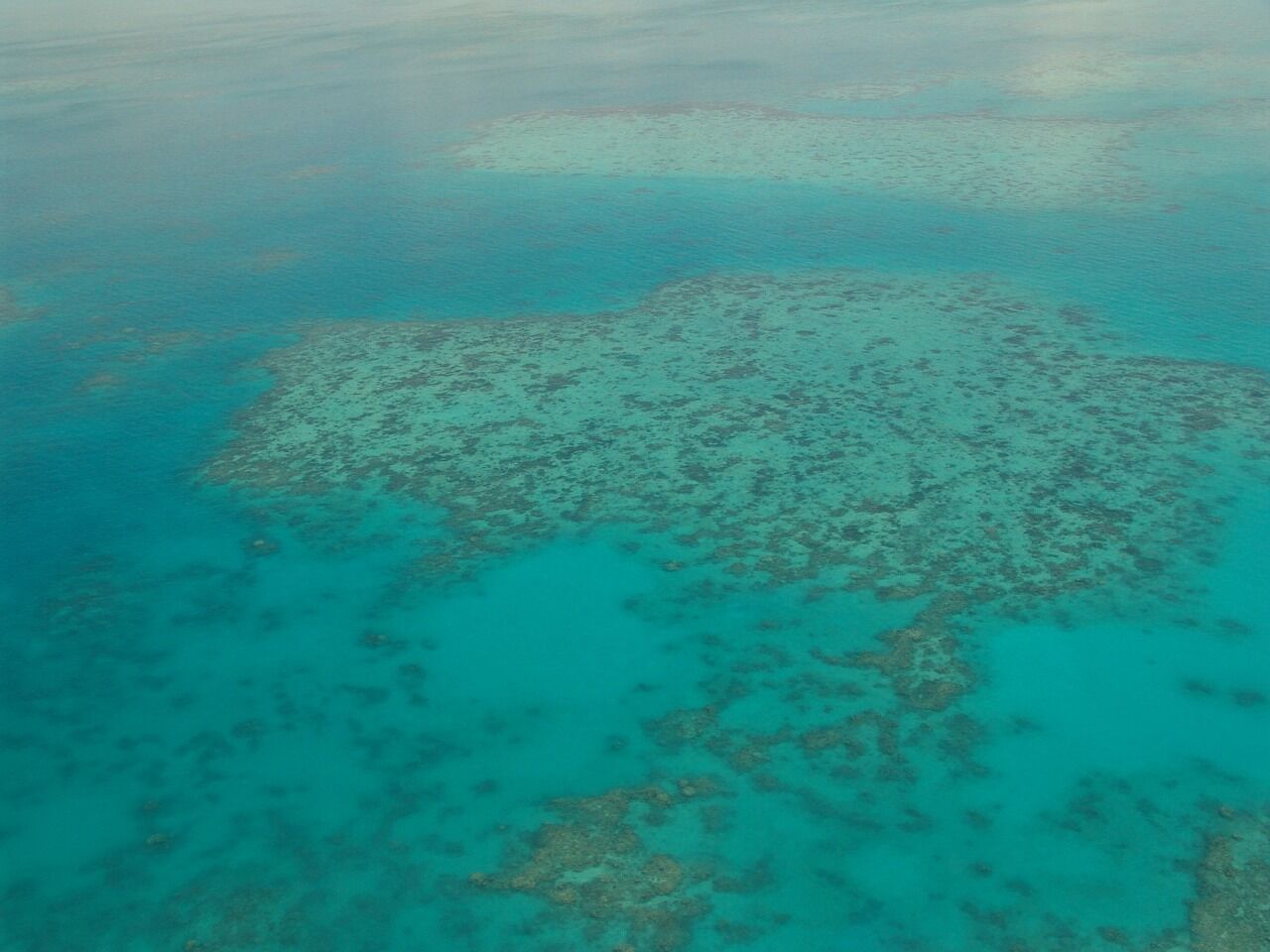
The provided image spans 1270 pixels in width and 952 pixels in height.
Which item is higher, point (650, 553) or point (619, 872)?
point (650, 553)

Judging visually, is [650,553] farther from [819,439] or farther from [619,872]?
[619,872]

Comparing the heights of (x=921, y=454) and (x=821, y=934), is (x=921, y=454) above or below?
above

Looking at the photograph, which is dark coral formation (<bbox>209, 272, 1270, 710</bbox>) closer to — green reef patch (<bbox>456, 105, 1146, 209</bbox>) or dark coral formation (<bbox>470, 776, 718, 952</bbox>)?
dark coral formation (<bbox>470, 776, 718, 952</bbox>)

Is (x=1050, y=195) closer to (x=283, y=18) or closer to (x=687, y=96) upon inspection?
(x=687, y=96)

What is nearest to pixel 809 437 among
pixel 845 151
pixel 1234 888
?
pixel 1234 888

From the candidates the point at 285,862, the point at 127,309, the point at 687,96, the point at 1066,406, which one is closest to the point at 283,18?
the point at 687,96

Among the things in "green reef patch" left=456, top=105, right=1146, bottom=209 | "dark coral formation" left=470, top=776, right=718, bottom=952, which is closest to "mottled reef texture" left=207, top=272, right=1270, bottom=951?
"dark coral formation" left=470, top=776, right=718, bottom=952

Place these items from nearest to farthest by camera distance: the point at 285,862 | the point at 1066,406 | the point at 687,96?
1. the point at 285,862
2. the point at 1066,406
3. the point at 687,96
